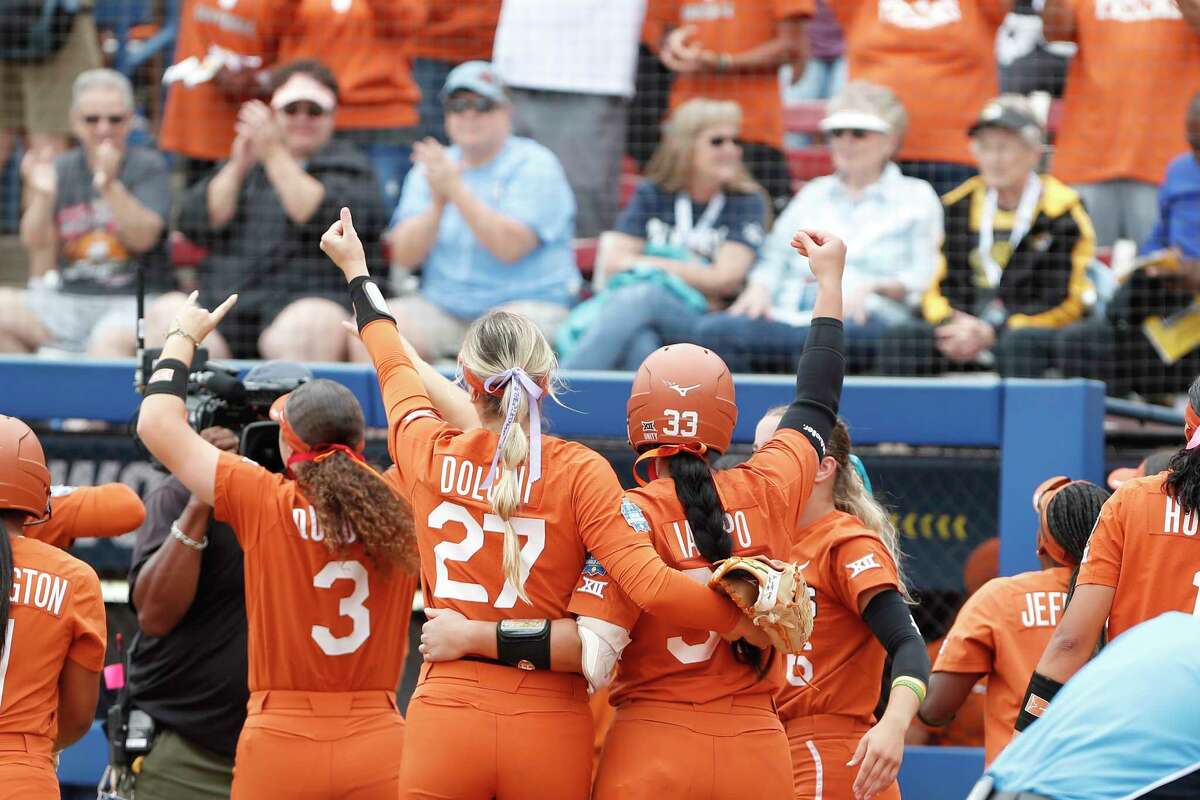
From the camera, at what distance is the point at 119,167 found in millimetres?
7812

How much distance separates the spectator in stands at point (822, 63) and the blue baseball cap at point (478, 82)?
1.81 m

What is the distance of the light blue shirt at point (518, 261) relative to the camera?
23.9 ft

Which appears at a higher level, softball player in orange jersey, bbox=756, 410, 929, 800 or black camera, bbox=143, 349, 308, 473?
black camera, bbox=143, 349, 308, 473

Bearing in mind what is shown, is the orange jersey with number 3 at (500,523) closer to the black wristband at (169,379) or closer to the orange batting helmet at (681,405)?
the orange batting helmet at (681,405)

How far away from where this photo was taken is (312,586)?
421 cm

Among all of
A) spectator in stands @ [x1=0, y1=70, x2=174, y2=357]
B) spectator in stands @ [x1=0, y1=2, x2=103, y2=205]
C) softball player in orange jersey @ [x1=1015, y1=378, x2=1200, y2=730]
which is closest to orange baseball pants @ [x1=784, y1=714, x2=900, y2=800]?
softball player in orange jersey @ [x1=1015, y1=378, x2=1200, y2=730]

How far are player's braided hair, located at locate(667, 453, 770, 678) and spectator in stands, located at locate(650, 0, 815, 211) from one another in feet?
14.2

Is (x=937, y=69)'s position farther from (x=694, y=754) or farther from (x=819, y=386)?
(x=694, y=754)

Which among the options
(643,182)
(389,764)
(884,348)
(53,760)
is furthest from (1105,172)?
(53,760)

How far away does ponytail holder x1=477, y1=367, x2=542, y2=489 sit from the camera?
3484 millimetres

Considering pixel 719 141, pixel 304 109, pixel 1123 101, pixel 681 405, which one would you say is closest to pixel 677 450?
pixel 681 405

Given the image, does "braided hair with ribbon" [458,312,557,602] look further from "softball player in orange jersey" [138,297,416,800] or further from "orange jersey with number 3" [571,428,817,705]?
"softball player in orange jersey" [138,297,416,800]

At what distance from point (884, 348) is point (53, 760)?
12.7 feet

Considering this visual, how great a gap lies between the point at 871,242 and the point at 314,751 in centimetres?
383
